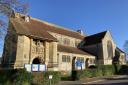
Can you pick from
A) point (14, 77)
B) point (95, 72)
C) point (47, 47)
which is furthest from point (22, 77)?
point (95, 72)

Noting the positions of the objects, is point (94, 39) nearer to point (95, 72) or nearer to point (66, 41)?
point (66, 41)

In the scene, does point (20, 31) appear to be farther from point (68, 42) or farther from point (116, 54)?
point (116, 54)

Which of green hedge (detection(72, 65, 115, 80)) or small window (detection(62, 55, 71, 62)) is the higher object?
small window (detection(62, 55, 71, 62))

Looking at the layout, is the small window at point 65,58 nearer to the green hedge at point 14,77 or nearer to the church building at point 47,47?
the church building at point 47,47

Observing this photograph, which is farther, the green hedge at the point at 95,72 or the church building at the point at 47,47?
the church building at the point at 47,47

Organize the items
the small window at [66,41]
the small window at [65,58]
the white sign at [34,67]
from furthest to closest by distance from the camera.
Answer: the small window at [66,41] → the small window at [65,58] → the white sign at [34,67]

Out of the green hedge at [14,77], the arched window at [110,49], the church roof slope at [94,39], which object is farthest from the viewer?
the arched window at [110,49]

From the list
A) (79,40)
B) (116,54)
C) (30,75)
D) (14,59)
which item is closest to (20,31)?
(14,59)

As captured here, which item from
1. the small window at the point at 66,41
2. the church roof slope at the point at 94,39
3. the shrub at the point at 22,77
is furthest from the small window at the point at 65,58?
the shrub at the point at 22,77

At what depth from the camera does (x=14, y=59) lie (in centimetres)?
3456

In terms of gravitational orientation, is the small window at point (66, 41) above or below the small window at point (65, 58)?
above

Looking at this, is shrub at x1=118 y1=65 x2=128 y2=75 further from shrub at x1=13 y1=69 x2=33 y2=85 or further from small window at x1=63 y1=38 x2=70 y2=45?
shrub at x1=13 y1=69 x2=33 y2=85

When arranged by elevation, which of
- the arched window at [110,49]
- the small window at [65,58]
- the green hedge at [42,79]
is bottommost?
the green hedge at [42,79]

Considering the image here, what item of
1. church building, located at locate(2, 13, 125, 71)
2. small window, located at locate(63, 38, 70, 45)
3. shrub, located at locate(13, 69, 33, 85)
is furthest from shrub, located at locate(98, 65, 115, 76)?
shrub, located at locate(13, 69, 33, 85)
